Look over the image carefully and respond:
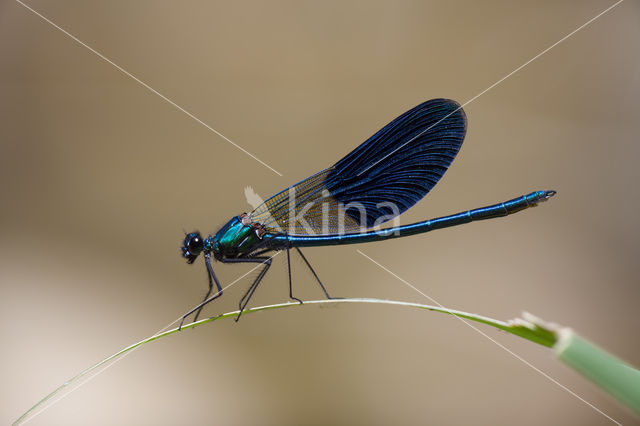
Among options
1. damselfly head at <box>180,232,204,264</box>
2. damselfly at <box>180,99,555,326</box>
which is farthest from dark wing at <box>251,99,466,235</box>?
damselfly head at <box>180,232,204,264</box>

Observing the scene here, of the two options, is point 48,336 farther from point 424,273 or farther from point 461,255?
point 461,255

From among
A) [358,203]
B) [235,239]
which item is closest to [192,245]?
[235,239]

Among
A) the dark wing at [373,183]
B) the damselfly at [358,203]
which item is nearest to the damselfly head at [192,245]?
the damselfly at [358,203]

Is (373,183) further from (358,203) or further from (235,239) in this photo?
(235,239)

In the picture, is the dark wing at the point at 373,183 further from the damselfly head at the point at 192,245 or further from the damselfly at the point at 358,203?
the damselfly head at the point at 192,245

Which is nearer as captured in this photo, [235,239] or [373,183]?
[235,239]

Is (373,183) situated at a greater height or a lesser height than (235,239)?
greater

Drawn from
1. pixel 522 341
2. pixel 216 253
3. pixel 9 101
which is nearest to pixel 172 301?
pixel 216 253
